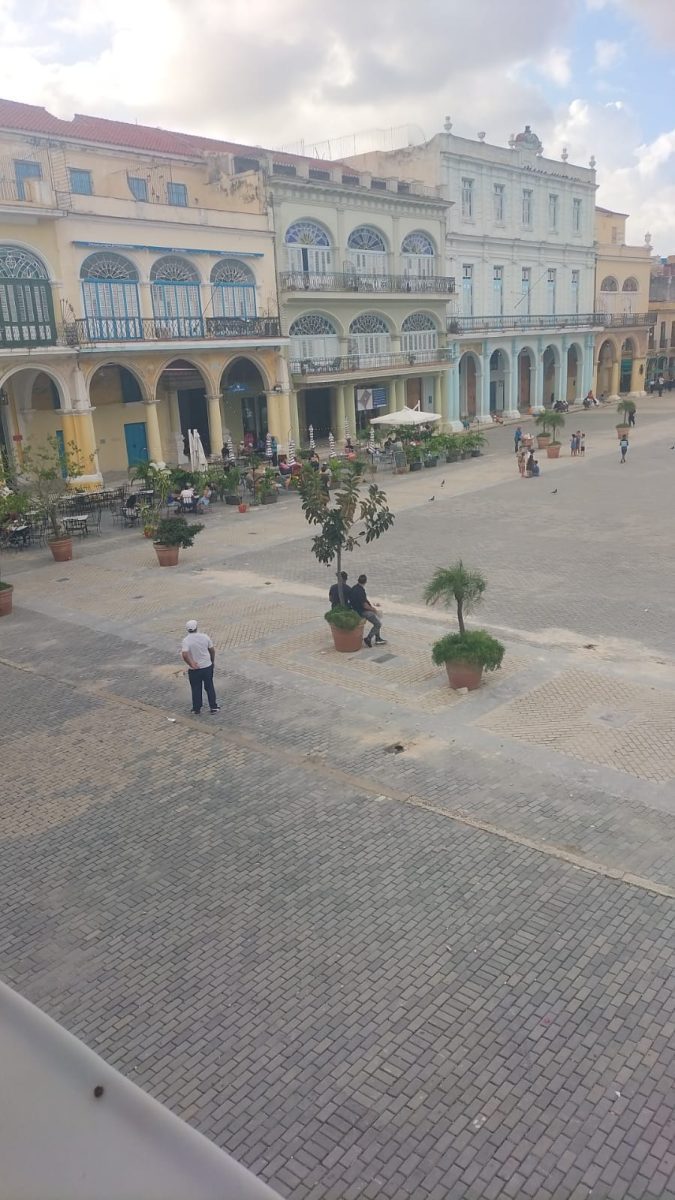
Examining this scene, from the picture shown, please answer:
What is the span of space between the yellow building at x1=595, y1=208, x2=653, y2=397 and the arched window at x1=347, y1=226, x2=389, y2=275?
22.4 meters

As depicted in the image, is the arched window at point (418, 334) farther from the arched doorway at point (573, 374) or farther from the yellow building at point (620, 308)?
the yellow building at point (620, 308)

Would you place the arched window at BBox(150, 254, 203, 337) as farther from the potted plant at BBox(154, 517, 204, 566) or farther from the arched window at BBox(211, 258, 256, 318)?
the potted plant at BBox(154, 517, 204, 566)

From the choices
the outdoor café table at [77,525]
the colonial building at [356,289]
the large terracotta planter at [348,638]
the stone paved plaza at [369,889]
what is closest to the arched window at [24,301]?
the outdoor café table at [77,525]

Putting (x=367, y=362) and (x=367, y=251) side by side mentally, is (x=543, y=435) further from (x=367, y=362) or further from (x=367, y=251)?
(x=367, y=251)

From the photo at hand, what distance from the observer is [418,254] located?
141 ft

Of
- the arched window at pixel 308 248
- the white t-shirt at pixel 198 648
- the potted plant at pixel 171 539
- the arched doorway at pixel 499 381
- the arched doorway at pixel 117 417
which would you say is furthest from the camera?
the arched doorway at pixel 499 381

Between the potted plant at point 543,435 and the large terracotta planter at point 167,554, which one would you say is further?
the potted plant at point 543,435

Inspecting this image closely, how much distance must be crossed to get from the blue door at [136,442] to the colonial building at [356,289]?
21.6ft

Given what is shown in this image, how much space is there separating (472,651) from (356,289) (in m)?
30.7

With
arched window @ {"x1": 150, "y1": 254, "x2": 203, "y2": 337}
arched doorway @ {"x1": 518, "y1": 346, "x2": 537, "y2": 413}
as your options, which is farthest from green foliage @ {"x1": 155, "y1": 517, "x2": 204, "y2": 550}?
arched doorway @ {"x1": 518, "y1": 346, "x2": 537, "y2": 413}

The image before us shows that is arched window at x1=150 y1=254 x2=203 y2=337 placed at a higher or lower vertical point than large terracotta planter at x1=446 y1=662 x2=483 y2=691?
higher

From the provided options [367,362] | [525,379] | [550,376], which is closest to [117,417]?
[367,362]

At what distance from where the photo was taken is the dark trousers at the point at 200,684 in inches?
438

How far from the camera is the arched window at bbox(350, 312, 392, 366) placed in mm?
39969
